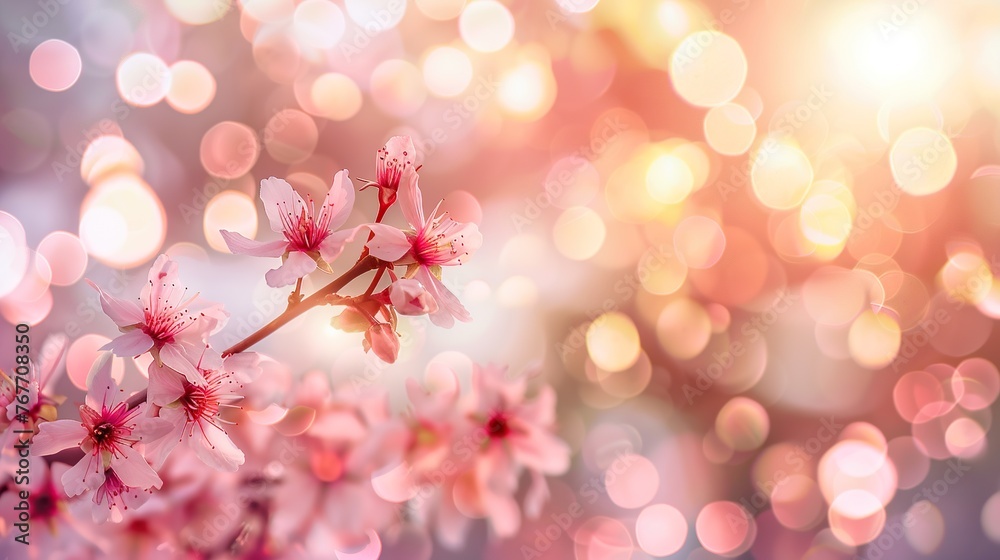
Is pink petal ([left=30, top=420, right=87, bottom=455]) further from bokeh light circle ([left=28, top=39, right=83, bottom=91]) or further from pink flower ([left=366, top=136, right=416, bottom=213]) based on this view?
bokeh light circle ([left=28, top=39, right=83, bottom=91])

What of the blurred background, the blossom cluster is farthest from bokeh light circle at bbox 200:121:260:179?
the blossom cluster

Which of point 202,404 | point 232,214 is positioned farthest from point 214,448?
point 232,214

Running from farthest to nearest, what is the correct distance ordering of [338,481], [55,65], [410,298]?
[55,65] < [338,481] < [410,298]

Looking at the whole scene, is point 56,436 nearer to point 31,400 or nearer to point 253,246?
point 31,400

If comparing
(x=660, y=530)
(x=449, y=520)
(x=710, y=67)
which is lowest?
(x=660, y=530)

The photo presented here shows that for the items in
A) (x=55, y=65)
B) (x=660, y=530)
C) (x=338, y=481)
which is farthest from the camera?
(x=660, y=530)

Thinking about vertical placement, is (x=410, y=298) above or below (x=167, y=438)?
above

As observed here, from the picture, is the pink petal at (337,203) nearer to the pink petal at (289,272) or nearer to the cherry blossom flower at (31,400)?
the pink petal at (289,272)
